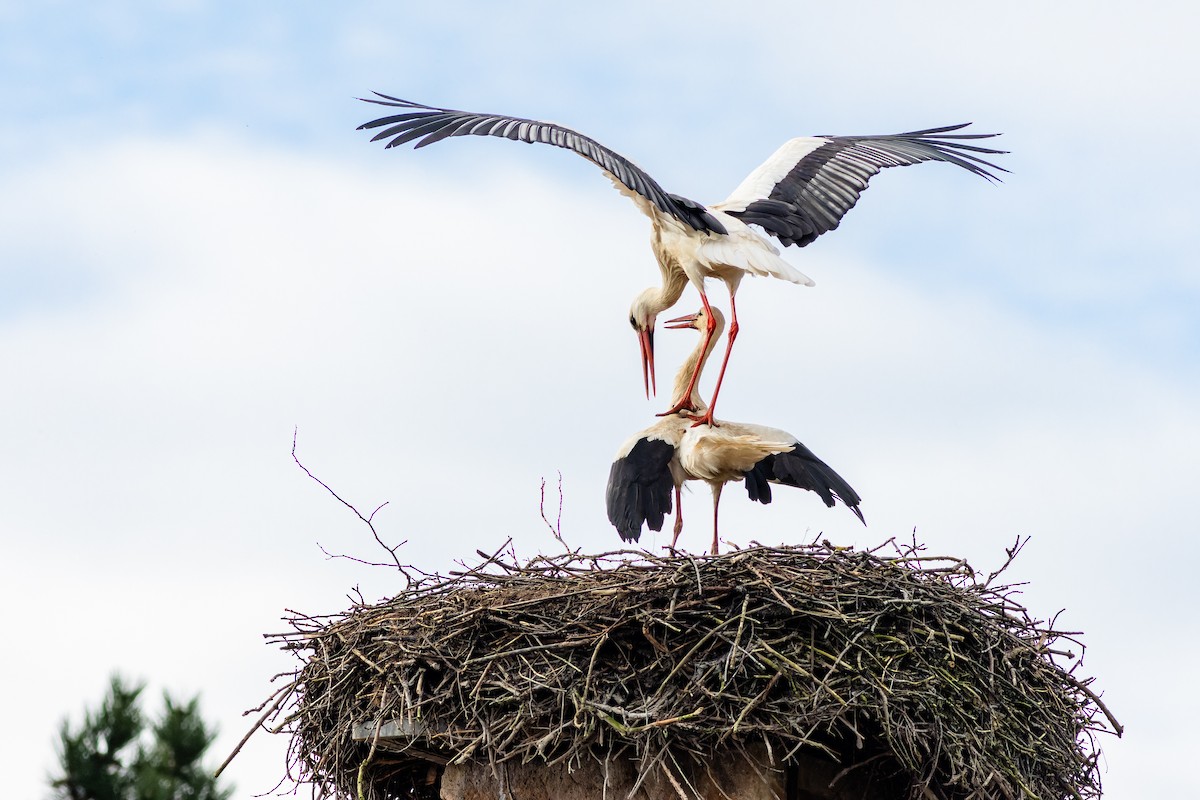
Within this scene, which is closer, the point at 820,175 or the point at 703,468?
the point at 703,468

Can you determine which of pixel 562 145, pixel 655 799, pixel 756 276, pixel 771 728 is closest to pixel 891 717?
pixel 771 728

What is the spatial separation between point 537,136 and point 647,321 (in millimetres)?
1393

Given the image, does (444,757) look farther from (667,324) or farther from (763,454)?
(667,324)

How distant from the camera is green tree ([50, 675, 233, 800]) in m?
13.2

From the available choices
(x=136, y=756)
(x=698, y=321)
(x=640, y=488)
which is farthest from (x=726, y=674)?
(x=136, y=756)

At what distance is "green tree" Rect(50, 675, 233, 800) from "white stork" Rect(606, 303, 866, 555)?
6.68 meters

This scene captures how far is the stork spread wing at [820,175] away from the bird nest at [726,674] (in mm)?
2492

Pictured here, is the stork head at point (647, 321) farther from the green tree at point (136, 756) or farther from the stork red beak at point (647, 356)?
the green tree at point (136, 756)

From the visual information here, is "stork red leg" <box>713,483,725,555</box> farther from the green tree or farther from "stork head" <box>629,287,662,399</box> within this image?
the green tree

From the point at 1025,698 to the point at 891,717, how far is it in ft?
2.53

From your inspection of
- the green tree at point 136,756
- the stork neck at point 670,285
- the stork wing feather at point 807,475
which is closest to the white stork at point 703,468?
the stork wing feather at point 807,475

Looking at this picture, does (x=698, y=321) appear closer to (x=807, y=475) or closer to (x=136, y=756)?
(x=807, y=475)

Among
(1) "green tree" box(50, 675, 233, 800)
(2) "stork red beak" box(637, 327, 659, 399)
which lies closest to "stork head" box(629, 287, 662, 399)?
(2) "stork red beak" box(637, 327, 659, 399)

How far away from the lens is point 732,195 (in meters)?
9.02
